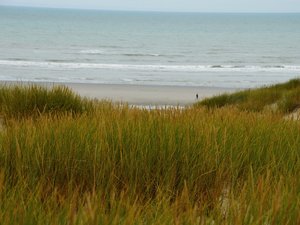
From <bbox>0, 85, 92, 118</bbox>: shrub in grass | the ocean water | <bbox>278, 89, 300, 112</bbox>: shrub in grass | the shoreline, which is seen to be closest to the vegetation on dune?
<bbox>278, 89, 300, 112</bbox>: shrub in grass

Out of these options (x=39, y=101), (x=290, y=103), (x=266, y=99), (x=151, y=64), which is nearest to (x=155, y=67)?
(x=151, y=64)

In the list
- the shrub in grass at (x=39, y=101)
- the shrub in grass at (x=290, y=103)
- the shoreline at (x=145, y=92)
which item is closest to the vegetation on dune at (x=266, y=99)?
the shrub in grass at (x=290, y=103)

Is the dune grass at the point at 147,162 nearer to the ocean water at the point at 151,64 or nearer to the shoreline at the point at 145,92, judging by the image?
the shoreline at the point at 145,92

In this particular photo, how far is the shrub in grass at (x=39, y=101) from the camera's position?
6.99m

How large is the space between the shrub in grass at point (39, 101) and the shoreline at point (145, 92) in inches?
506

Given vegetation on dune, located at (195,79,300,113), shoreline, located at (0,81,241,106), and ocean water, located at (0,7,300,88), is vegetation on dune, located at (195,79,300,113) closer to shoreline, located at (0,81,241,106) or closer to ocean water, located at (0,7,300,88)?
shoreline, located at (0,81,241,106)

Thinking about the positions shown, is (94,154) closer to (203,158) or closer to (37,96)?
(203,158)

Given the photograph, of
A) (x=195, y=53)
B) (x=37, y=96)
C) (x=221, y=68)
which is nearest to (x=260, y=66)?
(x=221, y=68)

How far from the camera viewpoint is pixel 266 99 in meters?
13.4

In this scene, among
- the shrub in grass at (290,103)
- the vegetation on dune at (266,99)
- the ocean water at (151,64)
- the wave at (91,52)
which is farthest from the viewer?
the wave at (91,52)

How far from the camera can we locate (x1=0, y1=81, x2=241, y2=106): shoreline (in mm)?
21297

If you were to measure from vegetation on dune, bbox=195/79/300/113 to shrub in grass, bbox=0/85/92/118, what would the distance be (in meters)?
2.75

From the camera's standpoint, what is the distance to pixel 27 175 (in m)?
3.14

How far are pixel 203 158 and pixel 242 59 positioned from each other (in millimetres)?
41256
